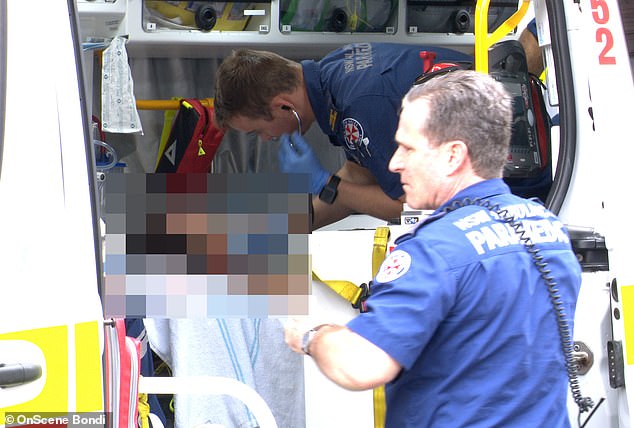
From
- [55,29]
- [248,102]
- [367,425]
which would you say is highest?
[55,29]

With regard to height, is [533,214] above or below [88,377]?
above

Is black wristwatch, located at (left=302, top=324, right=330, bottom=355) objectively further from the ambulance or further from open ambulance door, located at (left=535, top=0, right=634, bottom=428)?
open ambulance door, located at (left=535, top=0, right=634, bottom=428)

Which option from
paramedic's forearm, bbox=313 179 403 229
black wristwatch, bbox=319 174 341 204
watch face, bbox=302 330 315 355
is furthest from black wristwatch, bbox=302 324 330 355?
black wristwatch, bbox=319 174 341 204

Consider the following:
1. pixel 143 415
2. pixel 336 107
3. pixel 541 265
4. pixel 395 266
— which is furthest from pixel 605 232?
pixel 336 107

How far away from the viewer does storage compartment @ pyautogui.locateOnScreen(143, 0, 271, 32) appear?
4.29m

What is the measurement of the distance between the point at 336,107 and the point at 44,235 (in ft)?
6.32

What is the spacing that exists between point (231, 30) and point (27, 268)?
111 inches

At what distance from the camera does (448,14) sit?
436 centimetres

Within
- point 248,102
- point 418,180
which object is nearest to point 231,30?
point 248,102

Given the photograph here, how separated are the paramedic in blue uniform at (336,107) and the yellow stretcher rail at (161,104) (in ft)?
2.34

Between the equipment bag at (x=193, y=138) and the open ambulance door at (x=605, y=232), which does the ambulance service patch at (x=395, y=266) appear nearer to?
the open ambulance door at (x=605, y=232)

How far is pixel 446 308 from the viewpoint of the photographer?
5.82 feet

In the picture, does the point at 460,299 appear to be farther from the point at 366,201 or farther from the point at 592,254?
the point at 366,201

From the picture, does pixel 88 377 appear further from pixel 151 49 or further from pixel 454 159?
pixel 151 49
